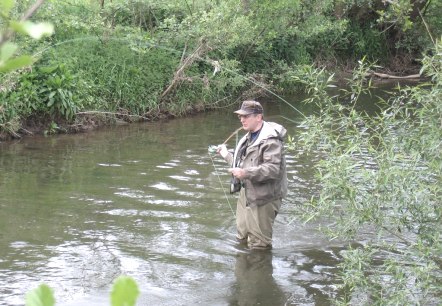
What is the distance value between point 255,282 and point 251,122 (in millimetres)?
1554

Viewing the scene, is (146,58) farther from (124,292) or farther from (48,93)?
(124,292)

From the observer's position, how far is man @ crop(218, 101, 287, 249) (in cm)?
733

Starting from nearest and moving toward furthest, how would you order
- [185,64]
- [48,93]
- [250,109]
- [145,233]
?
1. [250,109]
2. [145,233]
3. [48,93]
4. [185,64]

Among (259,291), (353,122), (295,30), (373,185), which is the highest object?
(295,30)

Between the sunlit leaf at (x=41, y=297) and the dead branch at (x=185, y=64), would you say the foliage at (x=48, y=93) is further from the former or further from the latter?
the sunlit leaf at (x=41, y=297)

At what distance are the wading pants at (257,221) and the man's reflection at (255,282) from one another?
4.6 inches

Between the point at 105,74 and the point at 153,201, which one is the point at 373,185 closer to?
the point at 153,201

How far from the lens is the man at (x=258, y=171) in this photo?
7332 millimetres

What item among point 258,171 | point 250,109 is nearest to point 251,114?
point 250,109

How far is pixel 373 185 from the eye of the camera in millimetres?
5375

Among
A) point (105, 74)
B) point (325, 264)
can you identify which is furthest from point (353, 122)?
point (105, 74)

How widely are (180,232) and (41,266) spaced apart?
1.83 m

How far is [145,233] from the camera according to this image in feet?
28.0

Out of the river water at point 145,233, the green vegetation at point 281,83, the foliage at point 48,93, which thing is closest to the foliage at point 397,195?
the green vegetation at point 281,83
